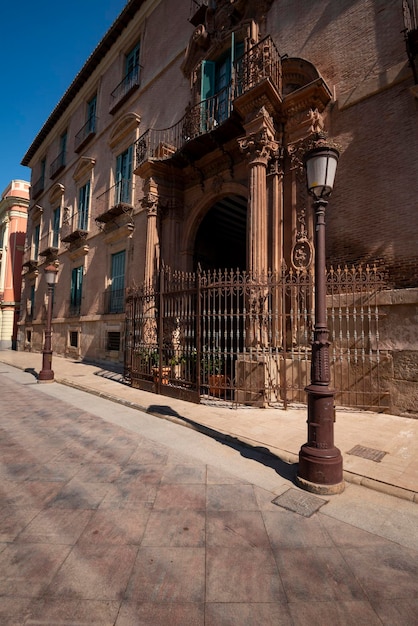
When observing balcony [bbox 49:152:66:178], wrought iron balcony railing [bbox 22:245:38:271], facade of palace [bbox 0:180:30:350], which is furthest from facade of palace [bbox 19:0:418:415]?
facade of palace [bbox 0:180:30:350]

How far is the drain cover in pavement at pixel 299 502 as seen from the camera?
2.89 meters

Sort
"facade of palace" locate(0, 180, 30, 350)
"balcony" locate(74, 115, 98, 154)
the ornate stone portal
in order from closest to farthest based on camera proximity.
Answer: the ornate stone portal
"balcony" locate(74, 115, 98, 154)
"facade of palace" locate(0, 180, 30, 350)

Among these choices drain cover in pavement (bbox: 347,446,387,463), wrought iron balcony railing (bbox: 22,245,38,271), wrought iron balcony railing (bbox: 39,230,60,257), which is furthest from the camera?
wrought iron balcony railing (bbox: 22,245,38,271)

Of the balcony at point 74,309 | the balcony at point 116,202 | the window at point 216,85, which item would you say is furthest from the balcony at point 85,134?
the window at point 216,85

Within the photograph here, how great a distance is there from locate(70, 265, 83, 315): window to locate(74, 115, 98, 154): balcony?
7372 mm

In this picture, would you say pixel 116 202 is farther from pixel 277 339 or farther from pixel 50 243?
pixel 277 339

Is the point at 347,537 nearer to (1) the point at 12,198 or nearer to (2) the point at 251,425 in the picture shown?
(2) the point at 251,425

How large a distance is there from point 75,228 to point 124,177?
525cm

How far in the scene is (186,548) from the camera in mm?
2363

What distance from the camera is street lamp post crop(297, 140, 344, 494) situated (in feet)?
10.7

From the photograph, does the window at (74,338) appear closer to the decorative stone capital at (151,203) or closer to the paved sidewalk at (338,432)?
Result: the decorative stone capital at (151,203)

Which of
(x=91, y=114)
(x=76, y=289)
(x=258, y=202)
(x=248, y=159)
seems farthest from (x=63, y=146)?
(x=258, y=202)

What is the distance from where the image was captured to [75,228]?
741 inches

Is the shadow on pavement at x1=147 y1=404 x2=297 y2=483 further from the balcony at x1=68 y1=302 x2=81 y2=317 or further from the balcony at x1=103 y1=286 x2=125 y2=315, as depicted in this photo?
the balcony at x1=68 y1=302 x2=81 y2=317
